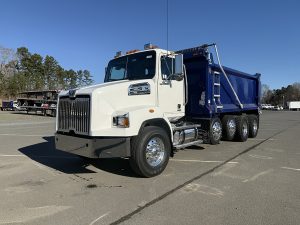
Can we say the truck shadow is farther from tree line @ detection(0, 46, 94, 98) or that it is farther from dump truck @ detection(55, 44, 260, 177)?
tree line @ detection(0, 46, 94, 98)

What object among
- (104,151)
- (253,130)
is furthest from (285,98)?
(104,151)

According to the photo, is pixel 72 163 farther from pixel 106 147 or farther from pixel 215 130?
pixel 215 130

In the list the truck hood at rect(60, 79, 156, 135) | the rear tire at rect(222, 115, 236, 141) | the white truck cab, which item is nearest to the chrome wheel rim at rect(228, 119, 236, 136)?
the rear tire at rect(222, 115, 236, 141)

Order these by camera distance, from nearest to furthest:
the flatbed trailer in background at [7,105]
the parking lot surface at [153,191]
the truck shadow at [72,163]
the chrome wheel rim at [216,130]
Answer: the parking lot surface at [153,191], the truck shadow at [72,163], the chrome wheel rim at [216,130], the flatbed trailer in background at [7,105]

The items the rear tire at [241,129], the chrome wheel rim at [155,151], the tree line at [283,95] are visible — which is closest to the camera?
the chrome wheel rim at [155,151]

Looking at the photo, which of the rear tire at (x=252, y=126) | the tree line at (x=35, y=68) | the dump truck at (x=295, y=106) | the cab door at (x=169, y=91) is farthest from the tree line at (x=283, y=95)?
the cab door at (x=169, y=91)

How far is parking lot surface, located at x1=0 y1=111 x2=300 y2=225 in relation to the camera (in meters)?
4.94

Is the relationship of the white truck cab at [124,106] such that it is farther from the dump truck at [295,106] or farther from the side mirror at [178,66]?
the dump truck at [295,106]

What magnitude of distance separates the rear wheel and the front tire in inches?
133

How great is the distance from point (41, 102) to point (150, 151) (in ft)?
107

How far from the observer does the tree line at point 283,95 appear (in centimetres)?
15588

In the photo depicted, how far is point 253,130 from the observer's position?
1485 centimetres

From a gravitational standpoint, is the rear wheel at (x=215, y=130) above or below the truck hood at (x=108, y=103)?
below

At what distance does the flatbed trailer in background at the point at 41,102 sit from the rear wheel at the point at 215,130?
2498 centimetres
